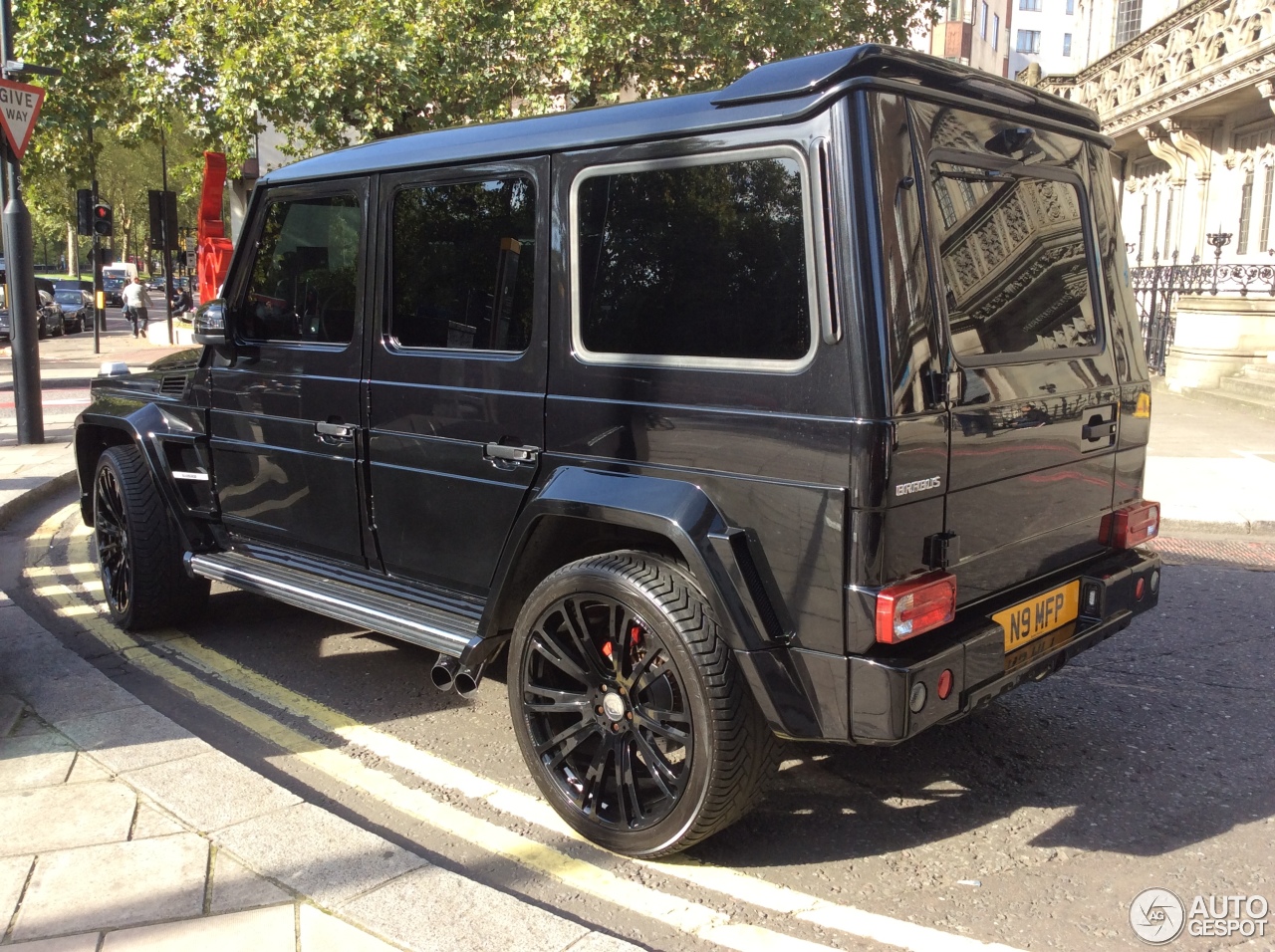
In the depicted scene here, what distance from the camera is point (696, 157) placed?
3055 mm

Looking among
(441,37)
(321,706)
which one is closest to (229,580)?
(321,706)

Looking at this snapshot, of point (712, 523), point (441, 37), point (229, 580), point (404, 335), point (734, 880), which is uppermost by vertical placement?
point (441, 37)

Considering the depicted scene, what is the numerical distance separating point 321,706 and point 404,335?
164 centimetres

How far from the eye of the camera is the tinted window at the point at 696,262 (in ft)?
9.50

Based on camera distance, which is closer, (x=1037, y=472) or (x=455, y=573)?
(x=1037, y=472)

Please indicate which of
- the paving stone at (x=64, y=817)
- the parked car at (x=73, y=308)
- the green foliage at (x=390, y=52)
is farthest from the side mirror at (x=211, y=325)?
the parked car at (x=73, y=308)

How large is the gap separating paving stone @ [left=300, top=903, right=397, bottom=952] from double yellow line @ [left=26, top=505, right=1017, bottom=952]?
0.67 metres

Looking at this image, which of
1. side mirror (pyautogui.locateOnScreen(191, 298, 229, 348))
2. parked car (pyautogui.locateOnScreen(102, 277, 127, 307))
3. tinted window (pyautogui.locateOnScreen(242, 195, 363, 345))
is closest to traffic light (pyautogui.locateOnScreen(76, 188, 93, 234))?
side mirror (pyautogui.locateOnScreen(191, 298, 229, 348))

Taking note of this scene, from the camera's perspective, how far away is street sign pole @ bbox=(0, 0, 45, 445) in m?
10.2

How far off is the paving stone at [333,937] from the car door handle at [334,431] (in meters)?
1.86

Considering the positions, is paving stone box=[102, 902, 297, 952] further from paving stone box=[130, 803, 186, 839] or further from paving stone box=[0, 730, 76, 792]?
paving stone box=[0, 730, 76, 792]

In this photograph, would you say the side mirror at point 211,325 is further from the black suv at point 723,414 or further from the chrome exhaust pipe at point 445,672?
the chrome exhaust pipe at point 445,672

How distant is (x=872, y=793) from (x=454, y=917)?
1576 millimetres

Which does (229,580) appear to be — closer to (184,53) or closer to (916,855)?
(916,855)
